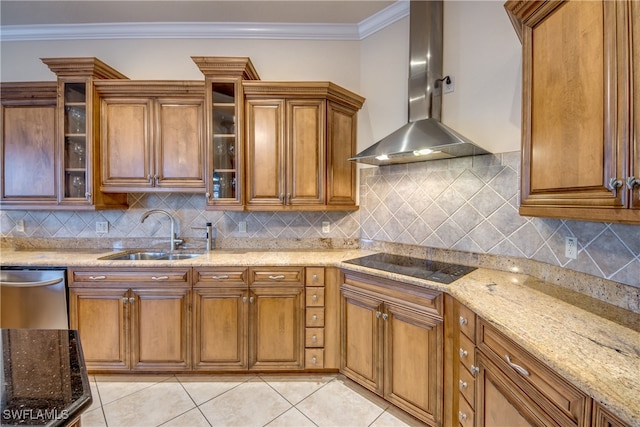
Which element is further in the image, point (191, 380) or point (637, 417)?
point (191, 380)

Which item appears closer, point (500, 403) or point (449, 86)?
point (500, 403)

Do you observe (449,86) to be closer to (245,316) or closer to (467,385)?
(467,385)

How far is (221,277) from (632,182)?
2.22 meters

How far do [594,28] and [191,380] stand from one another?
305cm

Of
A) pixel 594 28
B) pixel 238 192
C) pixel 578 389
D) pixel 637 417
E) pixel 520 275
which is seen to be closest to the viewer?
pixel 637 417

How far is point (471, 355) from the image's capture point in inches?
52.0

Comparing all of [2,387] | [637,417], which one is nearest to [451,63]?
[637,417]

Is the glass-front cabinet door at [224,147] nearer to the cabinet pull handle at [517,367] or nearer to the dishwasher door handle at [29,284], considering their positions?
the dishwasher door handle at [29,284]

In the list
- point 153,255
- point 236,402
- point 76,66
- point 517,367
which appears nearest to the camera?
point 517,367

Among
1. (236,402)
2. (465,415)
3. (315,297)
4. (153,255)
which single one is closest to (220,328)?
(236,402)

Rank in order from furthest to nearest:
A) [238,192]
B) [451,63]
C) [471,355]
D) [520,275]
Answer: [238,192] < [451,63] < [520,275] < [471,355]

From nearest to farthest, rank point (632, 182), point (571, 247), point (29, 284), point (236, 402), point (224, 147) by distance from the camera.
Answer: point (632, 182) → point (571, 247) → point (236, 402) → point (29, 284) → point (224, 147)

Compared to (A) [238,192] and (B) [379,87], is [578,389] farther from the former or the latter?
(B) [379,87]

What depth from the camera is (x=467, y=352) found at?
1352 millimetres
